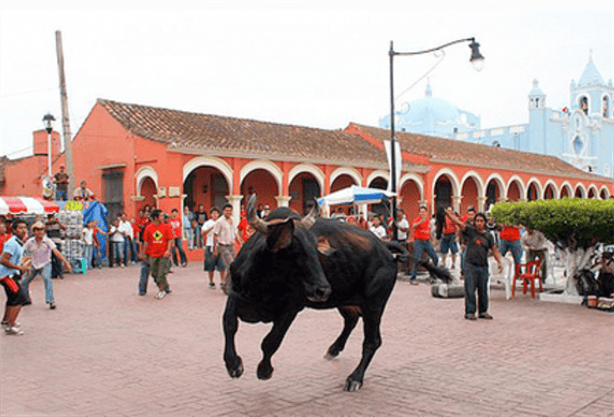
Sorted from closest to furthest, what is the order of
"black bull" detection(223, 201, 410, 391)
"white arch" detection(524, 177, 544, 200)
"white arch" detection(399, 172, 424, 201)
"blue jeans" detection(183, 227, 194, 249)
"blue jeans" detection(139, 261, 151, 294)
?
"black bull" detection(223, 201, 410, 391), "blue jeans" detection(139, 261, 151, 294), "blue jeans" detection(183, 227, 194, 249), "white arch" detection(399, 172, 424, 201), "white arch" detection(524, 177, 544, 200)

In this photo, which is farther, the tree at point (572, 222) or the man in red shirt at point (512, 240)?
the man in red shirt at point (512, 240)

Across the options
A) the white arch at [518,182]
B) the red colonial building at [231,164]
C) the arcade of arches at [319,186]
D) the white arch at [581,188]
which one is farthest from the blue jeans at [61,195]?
the white arch at [581,188]

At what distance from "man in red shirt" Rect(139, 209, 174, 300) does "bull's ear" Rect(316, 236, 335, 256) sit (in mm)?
7207

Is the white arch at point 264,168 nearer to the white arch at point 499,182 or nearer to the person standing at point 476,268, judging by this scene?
the person standing at point 476,268

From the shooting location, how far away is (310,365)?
6402 mm

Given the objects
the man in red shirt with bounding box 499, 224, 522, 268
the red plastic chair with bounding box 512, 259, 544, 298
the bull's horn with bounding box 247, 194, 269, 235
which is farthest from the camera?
the man in red shirt with bounding box 499, 224, 522, 268

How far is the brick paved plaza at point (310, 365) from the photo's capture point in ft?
16.7

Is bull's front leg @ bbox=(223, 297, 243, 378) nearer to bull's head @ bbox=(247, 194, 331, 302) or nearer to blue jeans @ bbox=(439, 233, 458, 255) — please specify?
bull's head @ bbox=(247, 194, 331, 302)

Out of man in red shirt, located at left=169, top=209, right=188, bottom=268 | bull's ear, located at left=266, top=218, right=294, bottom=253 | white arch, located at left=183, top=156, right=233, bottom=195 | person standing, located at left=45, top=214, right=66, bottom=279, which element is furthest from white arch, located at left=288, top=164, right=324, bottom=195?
bull's ear, located at left=266, top=218, right=294, bottom=253

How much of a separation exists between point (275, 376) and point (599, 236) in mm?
7045

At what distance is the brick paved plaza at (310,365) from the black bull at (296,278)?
19.4 inches

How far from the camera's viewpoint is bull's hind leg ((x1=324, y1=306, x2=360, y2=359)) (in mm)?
6344

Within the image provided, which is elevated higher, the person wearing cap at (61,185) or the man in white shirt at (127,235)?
the person wearing cap at (61,185)

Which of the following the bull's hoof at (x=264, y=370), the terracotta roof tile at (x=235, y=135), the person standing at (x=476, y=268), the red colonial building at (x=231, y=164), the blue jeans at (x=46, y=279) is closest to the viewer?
the bull's hoof at (x=264, y=370)
